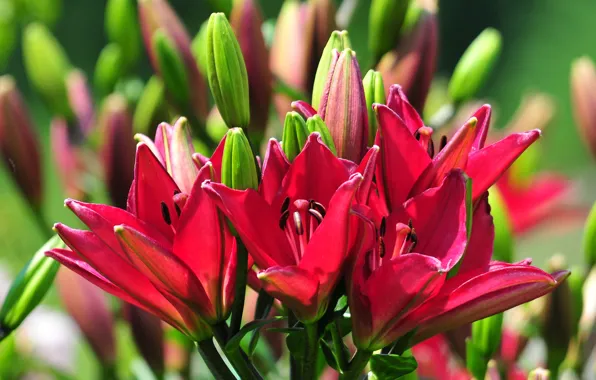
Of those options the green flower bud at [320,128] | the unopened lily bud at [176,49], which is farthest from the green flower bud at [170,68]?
the green flower bud at [320,128]

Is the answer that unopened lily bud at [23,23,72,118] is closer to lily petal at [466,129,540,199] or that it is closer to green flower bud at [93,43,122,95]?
green flower bud at [93,43,122,95]

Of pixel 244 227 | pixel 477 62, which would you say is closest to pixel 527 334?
pixel 477 62

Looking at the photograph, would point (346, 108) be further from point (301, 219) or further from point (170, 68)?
point (170, 68)

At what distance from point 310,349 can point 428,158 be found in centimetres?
10

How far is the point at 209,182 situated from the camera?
1.30ft

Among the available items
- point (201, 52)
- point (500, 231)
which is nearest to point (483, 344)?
point (500, 231)

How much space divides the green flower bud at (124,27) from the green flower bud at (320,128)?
355mm

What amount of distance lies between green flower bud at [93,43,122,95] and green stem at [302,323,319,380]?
38 centimetres

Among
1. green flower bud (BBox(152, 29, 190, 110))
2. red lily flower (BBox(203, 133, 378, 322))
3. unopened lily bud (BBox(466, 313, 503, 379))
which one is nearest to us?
red lily flower (BBox(203, 133, 378, 322))

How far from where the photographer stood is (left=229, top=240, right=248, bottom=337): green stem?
0.43 m

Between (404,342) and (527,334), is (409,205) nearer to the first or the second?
(404,342)

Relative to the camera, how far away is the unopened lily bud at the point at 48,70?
736mm

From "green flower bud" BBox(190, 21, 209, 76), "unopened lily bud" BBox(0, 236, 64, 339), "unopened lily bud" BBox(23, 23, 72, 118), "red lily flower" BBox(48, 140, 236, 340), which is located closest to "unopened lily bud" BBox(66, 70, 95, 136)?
"unopened lily bud" BBox(23, 23, 72, 118)

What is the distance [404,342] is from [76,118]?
426mm
